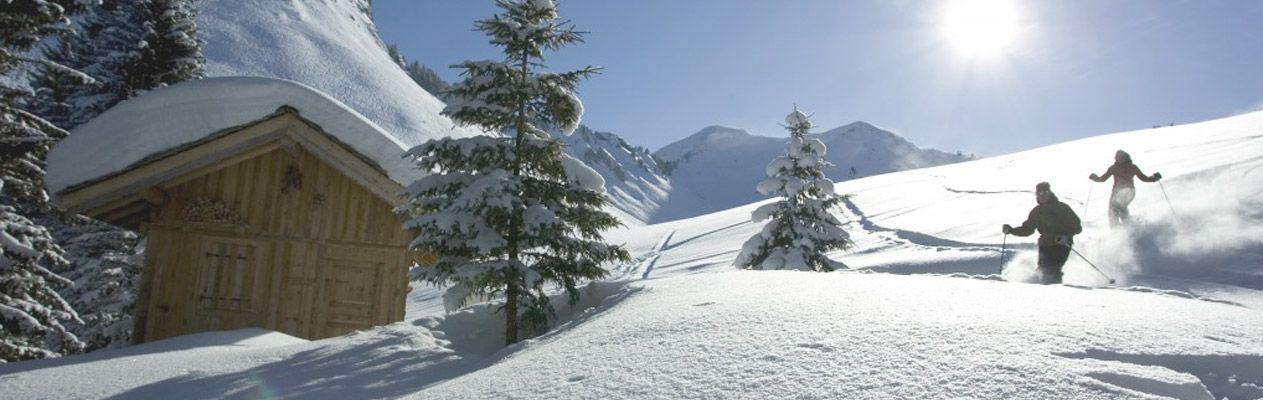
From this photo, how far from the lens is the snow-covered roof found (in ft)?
34.3

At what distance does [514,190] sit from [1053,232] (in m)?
7.23

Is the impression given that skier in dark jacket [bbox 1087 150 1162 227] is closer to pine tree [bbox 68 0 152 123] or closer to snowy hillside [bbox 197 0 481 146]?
pine tree [bbox 68 0 152 123]

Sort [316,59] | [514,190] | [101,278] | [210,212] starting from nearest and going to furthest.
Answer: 1. [514,190]
2. [210,212]
3. [101,278]
4. [316,59]

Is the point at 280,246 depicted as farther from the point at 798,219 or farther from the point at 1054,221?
the point at 1054,221

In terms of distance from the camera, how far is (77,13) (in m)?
11.5

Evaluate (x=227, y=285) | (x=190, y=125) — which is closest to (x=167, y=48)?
(x=190, y=125)

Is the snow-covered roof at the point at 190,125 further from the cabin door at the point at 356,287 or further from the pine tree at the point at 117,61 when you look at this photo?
the pine tree at the point at 117,61

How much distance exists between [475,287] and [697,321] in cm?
393

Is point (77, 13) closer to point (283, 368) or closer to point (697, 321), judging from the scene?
point (283, 368)

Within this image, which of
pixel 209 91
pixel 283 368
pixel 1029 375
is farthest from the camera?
pixel 209 91

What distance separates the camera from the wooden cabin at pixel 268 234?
1137 centimetres

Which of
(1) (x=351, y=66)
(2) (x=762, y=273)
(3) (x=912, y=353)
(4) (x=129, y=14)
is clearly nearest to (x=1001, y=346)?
(3) (x=912, y=353)

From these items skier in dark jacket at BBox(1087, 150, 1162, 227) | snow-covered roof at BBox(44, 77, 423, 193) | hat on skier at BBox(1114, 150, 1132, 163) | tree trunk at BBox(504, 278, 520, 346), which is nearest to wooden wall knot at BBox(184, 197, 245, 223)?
snow-covered roof at BBox(44, 77, 423, 193)

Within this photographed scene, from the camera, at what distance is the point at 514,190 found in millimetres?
7844
